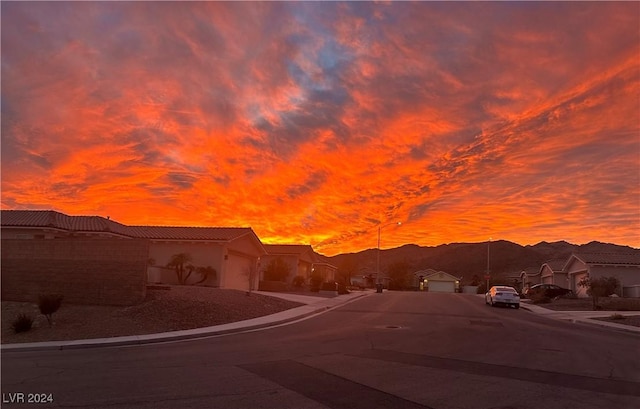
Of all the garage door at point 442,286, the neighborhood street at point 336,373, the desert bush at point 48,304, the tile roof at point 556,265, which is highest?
the tile roof at point 556,265

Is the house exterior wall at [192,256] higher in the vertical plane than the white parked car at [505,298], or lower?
higher

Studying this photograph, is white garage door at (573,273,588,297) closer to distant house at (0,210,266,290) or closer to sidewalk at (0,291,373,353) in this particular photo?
distant house at (0,210,266,290)

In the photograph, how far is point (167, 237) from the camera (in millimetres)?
38906

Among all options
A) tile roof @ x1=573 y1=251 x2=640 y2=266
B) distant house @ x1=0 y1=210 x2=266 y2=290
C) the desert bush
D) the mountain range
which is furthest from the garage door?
the desert bush

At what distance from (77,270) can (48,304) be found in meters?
4.41

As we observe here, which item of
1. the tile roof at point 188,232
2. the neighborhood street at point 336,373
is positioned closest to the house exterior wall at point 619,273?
the tile roof at point 188,232

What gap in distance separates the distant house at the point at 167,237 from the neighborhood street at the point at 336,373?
19.5 m

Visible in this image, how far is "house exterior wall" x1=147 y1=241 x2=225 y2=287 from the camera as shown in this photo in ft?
121

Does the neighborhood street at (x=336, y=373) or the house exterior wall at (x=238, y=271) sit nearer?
the neighborhood street at (x=336, y=373)

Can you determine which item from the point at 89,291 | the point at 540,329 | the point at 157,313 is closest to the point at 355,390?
the point at 157,313

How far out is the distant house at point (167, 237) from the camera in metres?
33.8

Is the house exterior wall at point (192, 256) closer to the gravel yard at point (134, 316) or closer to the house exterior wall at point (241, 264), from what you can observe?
the house exterior wall at point (241, 264)

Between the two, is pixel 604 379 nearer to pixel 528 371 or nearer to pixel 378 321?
pixel 528 371

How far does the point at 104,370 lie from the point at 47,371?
4.05 feet
